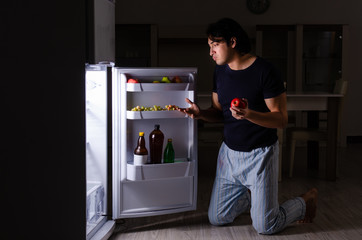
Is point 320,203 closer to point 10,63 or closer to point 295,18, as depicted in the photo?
point 10,63

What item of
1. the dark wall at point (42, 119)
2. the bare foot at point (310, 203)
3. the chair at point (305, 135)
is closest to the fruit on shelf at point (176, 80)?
the dark wall at point (42, 119)

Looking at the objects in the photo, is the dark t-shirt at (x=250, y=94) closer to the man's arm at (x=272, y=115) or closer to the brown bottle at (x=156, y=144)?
the man's arm at (x=272, y=115)

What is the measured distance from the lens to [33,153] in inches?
49.5

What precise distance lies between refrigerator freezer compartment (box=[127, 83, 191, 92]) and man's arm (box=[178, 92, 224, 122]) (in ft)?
0.35

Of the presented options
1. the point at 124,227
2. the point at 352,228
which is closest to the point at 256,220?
the point at 352,228

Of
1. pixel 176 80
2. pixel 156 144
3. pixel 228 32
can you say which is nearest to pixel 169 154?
pixel 156 144

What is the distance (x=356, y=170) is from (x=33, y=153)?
3.49m

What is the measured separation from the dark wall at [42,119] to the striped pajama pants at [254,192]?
2.86 ft

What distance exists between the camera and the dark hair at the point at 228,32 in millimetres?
2094

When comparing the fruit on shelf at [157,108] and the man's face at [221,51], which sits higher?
the man's face at [221,51]

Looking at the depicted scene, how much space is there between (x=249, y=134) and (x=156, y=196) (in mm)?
670

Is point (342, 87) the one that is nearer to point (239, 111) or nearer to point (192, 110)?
point (192, 110)

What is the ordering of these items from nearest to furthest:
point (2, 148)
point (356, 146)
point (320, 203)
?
point (2, 148) → point (320, 203) → point (356, 146)

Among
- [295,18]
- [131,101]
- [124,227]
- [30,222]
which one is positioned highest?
[295,18]
